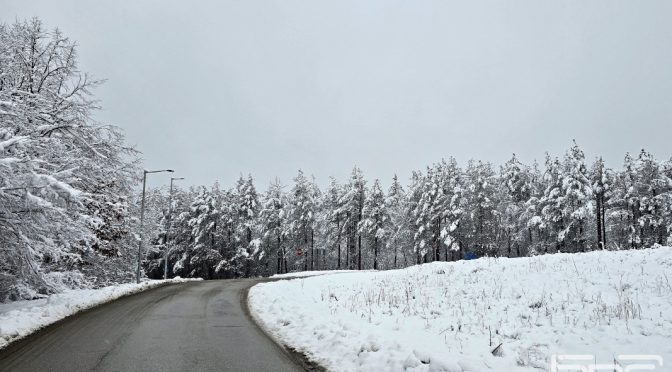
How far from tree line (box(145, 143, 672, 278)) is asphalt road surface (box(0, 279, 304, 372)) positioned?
1247 inches

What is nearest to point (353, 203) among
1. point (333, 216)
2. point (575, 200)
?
point (333, 216)

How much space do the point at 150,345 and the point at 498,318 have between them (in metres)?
7.40

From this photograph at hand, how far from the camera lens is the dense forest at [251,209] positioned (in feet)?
37.4

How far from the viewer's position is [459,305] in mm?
Answer: 11141

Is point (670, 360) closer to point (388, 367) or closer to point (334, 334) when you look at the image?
point (388, 367)

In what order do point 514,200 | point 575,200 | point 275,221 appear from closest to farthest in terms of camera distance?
point 575,200, point 514,200, point 275,221

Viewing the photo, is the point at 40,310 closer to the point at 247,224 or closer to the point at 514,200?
the point at 247,224

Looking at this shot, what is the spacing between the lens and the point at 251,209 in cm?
5859

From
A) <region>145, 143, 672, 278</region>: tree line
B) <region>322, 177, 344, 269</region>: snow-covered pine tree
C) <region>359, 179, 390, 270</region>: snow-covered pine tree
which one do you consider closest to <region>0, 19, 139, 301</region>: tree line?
<region>145, 143, 672, 278</region>: tree line

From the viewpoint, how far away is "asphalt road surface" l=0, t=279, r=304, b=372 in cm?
726

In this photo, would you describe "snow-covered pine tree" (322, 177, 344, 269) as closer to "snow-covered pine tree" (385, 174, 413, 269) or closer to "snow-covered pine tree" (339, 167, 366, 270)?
"snow-covered pine tree" (339, 167, 366, 270)

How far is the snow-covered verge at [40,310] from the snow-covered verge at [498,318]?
18.0ft

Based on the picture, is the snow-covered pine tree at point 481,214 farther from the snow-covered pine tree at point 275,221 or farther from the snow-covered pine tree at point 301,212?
the snow-covered pine tree at point 275,221

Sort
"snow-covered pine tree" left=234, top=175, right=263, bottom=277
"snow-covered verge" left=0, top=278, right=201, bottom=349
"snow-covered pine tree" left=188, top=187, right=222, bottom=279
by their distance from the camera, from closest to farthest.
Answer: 1. "snow-covered verge" left=0, top=278, right=201, bottom=349
2. "snow-covered pine tree" left=188, top=187, right=222, bottom=279
3. "snow-covered pine tree" left=234, top=175, right=263, bottom=277
